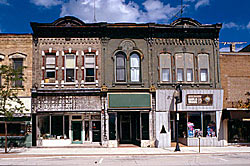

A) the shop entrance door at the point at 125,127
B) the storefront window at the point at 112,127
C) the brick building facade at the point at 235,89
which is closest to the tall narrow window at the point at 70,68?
the storefront window at the point at 112,127

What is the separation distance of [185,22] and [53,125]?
1362cm

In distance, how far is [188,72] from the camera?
2327cm

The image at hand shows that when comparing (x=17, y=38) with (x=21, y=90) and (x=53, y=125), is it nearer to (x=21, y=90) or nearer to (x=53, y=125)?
(x=21, y=90)

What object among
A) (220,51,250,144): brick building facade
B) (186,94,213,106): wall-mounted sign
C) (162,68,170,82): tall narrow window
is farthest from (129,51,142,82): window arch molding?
(220,51,250,144): brick building facade

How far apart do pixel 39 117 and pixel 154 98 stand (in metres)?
9.20

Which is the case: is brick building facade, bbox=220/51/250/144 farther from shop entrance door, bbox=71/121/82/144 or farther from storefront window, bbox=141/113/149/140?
shop entrance door, bbox=71/121/82/144

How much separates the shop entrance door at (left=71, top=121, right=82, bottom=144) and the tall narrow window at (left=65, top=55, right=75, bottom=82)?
11.6 ft

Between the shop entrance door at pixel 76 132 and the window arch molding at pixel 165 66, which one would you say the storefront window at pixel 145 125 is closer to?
the window arch molding at pixel 165 66

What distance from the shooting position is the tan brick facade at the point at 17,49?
2239 cm

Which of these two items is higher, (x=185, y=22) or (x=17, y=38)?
(x=185, y=22)

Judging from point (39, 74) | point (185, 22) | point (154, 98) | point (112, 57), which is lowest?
point (154, 98)

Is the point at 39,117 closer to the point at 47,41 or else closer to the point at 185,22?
the point at 47,41

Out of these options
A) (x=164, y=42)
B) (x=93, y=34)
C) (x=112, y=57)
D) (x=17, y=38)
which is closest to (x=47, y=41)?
(x=17, y=38)

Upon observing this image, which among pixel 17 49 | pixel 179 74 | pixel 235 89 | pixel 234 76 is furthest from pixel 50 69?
pixel 235 89
